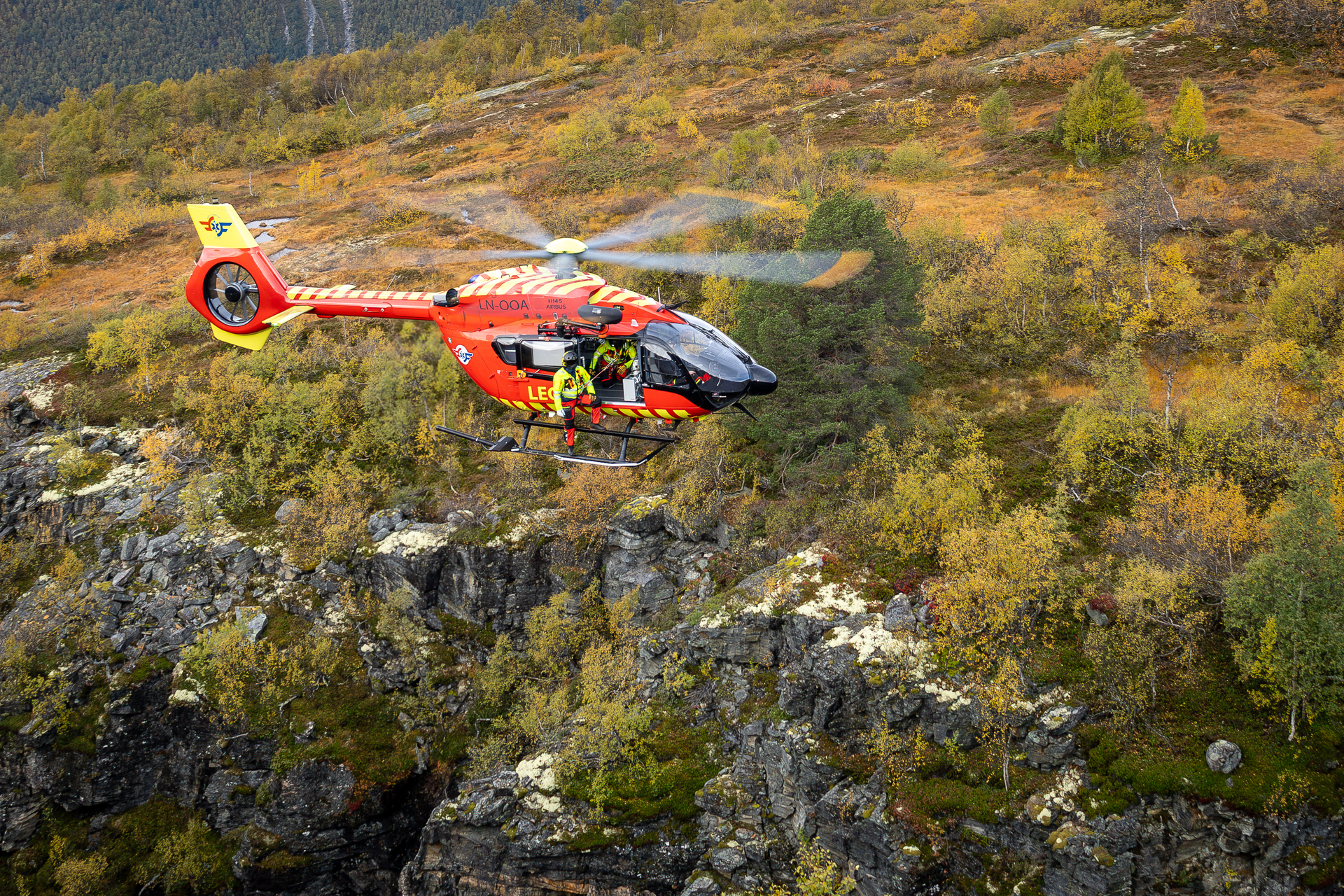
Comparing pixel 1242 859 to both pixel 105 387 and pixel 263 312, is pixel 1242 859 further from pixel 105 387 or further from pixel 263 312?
pixel 105 387

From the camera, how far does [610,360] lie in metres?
20.8

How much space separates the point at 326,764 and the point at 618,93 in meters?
86.1

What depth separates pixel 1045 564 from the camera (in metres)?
27.5

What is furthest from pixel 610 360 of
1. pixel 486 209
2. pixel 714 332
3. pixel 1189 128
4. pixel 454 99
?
pixel 454 99

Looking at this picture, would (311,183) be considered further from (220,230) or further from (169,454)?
(220,230)

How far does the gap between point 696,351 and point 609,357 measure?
8.30 feet

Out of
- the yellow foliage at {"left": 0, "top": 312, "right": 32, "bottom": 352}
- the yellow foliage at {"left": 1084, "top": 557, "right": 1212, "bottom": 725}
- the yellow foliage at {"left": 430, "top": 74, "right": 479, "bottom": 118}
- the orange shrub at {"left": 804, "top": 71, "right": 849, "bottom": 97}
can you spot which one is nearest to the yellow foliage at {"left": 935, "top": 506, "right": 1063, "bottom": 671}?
the yellow foliage at {"left": 1084, "top": 557, "right": 1212, "bottom": 725}

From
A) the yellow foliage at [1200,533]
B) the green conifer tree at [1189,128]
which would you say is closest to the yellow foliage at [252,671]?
the yellow foliage at [1200,533]

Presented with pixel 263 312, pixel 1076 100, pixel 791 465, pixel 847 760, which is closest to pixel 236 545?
pixel 263 312

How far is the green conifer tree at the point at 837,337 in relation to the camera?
34375mm

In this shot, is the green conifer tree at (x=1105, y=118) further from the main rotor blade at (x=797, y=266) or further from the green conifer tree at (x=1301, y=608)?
the green conifer tree at (x=1301, y=608)

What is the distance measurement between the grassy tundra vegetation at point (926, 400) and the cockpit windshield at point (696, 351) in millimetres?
13108

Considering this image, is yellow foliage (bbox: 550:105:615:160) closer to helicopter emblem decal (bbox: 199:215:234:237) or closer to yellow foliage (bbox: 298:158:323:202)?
yellow foliage (bbox: 298:158:323:202)

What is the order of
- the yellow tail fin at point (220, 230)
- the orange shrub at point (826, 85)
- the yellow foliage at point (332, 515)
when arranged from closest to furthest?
the yellow tail fin at point (220, 230), the yellow foliage at point (332, 515), the orange shrub at point (826, 85)
